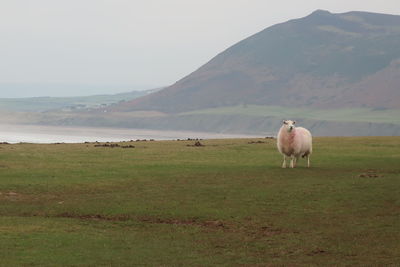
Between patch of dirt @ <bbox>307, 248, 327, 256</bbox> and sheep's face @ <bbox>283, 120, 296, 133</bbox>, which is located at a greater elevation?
sheep's face @ <bbox>283, 120, 296, 133</bbox>

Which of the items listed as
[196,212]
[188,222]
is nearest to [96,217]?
[188,222]

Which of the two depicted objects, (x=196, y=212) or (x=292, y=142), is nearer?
(x=196, y=212)

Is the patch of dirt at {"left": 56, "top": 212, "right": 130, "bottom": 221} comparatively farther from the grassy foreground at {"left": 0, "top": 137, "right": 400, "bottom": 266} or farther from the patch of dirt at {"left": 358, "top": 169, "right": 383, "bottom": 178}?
the patch of dirt at {"left": 358, "top": 169, "right": 383, "bottom": 178}

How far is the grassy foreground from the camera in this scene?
19047mm

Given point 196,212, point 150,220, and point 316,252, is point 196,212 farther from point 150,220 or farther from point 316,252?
point 316,252

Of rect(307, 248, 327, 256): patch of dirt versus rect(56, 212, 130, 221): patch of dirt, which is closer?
rect(307, 248, 327, 256): patch of dirt

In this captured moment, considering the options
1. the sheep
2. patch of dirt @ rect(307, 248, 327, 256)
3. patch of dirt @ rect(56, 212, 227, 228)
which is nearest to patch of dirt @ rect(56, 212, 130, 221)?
patch of dirt @ rect(56, 212, 227, 228)

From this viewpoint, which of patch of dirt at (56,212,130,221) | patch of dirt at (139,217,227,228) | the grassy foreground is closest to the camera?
the grassy foreground

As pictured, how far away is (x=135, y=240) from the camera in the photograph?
20656 mm

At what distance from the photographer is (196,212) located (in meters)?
24.4

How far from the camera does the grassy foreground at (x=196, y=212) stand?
19.0 m

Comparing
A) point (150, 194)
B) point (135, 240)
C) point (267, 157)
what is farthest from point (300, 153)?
point (135, 240)

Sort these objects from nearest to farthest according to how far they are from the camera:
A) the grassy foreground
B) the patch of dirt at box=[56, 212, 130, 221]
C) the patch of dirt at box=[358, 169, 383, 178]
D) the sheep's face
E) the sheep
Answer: the grassy foreground < the patch of dirt at box=[56, 212, 130, 221] < the patch of dirt at box=[358, 169, 383, 178] < the sheep < the sheep's face

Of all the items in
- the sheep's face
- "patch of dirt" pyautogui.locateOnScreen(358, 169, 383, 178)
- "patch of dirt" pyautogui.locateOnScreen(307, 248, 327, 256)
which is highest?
the sheep's face
